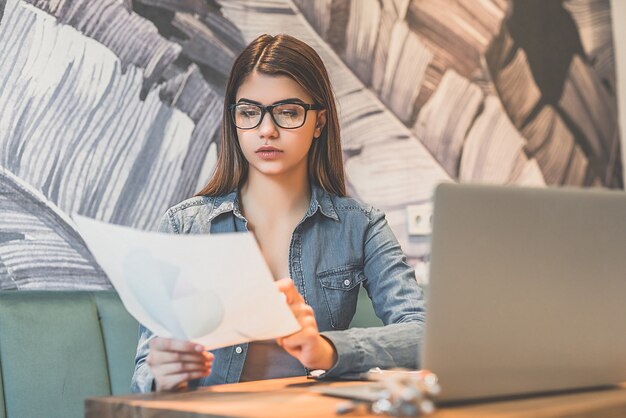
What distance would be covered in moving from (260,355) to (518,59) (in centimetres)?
198

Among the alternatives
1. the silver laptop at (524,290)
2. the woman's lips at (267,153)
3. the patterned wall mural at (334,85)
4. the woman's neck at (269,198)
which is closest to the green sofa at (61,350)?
the patterned wall mural at (334,85)

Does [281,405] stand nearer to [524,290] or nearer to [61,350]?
[524,290]

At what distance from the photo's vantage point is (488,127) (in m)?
2.98

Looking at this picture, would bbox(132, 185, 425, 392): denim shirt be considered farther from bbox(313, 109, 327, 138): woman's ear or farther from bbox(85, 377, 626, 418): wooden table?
bbox(85, 377, 626, 418): wooden table

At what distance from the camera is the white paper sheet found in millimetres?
1000

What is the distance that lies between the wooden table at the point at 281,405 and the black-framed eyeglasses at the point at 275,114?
611 millimetres

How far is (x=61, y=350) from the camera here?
1759 millimetres

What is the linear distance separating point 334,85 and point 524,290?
1587 millimetres

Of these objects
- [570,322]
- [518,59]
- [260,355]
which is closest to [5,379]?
[260,355]

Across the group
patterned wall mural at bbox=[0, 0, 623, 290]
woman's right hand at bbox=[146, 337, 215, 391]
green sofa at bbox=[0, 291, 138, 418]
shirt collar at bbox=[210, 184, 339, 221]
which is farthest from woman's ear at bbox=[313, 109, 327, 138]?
woman's right hand at bbox=[146, 337, 215, 391]

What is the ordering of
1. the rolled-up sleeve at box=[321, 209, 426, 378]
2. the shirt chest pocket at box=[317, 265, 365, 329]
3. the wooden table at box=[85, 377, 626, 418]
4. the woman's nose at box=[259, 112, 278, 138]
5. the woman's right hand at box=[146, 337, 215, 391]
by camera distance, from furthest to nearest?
1. the shirt chest pocket at box=[317, 265, 365, 329]
2. the woman's nose at box=[259, 112, 278, 138]
3. the rolled-up sleeve at box=[321, 209, 426, 378]
4. the woman's right hand at box=[146, 337, 215, 391]
5. the wooden table at box=[85, 377, 626, 418]

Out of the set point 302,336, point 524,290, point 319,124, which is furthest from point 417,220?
point 524,290

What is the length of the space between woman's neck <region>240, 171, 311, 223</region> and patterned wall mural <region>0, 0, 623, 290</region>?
447mm

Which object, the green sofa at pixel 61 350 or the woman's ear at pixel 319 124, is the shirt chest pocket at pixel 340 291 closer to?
the woman's ear at pixel 319 124
